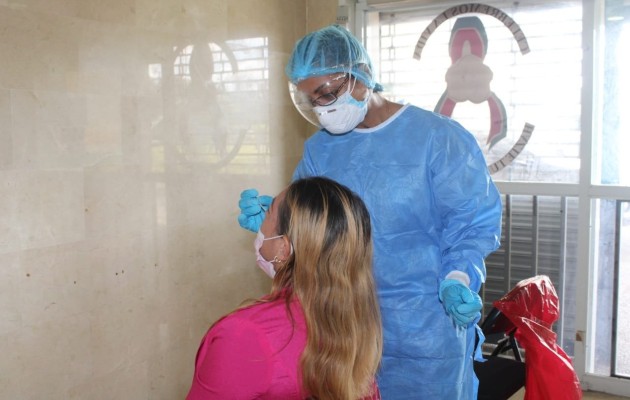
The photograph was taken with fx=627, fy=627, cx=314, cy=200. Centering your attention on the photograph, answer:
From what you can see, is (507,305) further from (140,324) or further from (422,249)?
(140,324)

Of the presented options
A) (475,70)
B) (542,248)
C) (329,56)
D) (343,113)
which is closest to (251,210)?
(343,113)

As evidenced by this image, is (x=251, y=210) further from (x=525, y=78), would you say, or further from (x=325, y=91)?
(x=525, y=78)

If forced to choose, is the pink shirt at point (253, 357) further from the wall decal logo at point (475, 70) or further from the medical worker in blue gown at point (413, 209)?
the wall decal logo at point (475, 70)

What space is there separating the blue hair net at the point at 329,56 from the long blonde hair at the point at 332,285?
0.52 meters

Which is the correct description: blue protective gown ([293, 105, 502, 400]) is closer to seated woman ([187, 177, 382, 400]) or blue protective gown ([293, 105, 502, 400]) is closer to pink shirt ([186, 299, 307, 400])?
seated woman ([187, 177, 382, 400])

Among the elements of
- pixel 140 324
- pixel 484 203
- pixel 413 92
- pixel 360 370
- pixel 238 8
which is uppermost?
pixel 238 8

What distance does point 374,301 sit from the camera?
50.0 inches

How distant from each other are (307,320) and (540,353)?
1.21 metres

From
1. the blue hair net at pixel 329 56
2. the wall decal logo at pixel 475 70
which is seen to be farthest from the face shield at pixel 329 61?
the wall decal logo at pixel 475 70

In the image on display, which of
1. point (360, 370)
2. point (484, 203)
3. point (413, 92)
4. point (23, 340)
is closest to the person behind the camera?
point (360, 370)

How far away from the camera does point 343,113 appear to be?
170 centimetres

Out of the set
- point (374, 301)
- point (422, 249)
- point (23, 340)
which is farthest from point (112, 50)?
point (374, 301)

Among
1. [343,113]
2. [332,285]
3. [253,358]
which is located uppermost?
[343,113]

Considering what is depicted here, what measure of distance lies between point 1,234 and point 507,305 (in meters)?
1.70
